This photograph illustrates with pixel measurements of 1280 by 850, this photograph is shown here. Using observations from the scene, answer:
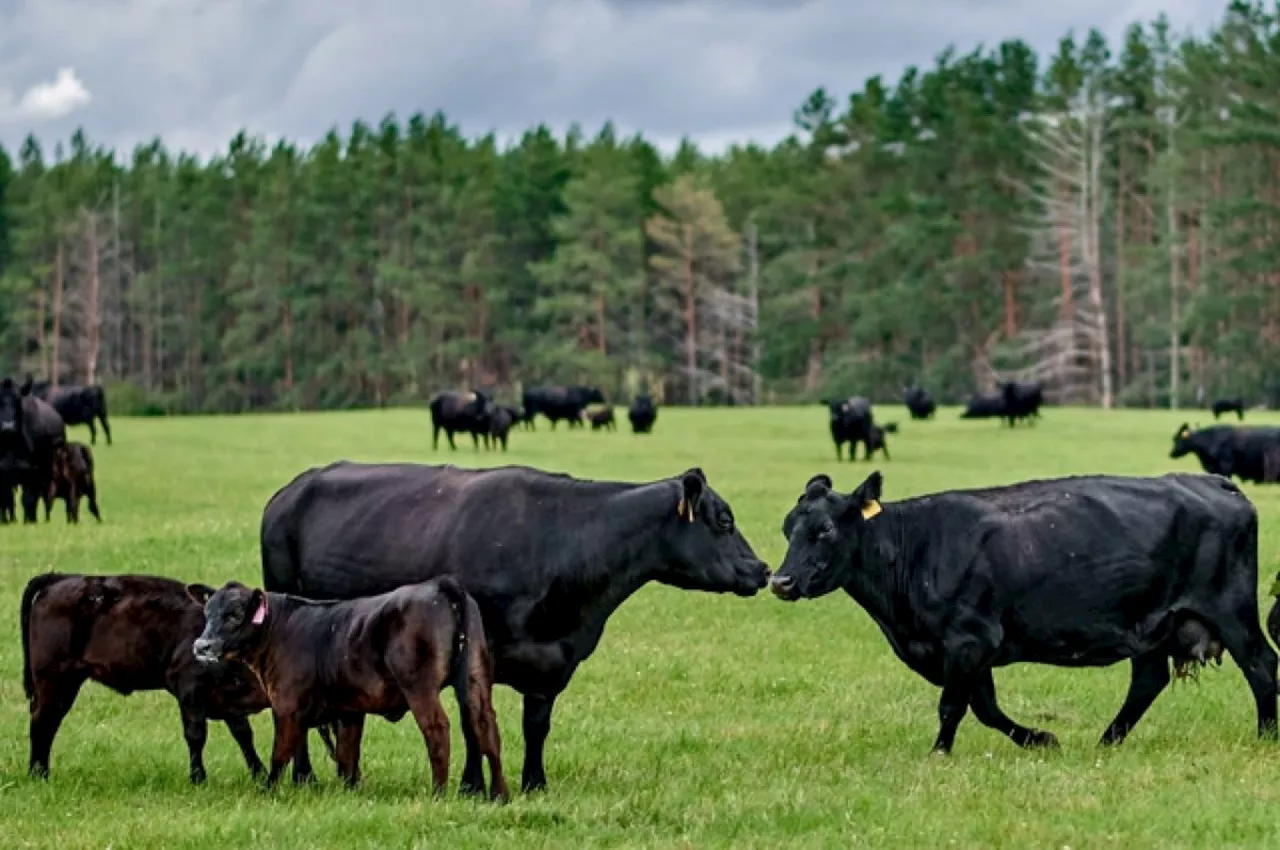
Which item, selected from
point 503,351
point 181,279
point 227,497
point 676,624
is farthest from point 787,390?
point 676,624

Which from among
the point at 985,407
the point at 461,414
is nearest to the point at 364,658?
the point at 461,414

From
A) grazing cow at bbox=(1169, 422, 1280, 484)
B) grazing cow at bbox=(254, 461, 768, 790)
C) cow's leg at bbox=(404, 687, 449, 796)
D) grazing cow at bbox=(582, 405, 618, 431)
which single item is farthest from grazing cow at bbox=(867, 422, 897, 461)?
cow's leg at bbox=(404, 687, 449, 796)

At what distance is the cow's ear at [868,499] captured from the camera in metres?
11.5

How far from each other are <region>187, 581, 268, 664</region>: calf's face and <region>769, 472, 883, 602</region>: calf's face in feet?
10.9

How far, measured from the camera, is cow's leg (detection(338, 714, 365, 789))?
9945 millimetres

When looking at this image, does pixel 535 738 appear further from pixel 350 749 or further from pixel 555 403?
pixel 555 403

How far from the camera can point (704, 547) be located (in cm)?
1062

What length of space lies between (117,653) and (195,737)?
784mm

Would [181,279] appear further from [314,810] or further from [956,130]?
[314,810]

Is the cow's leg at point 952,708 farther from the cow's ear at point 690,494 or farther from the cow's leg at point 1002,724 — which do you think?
the cow's ear at point 690,494

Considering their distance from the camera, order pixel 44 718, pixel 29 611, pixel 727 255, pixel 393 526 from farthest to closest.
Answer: pixel 727 255, pixel 393 526, pixel 29 611, pixel 44 718

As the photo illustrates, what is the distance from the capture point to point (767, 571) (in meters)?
10.8

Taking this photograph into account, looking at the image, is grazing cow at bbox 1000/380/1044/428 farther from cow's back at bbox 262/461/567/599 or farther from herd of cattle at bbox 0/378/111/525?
cow's back at bbox 262/461/567/599

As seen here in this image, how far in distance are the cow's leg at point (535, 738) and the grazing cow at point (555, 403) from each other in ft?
186
